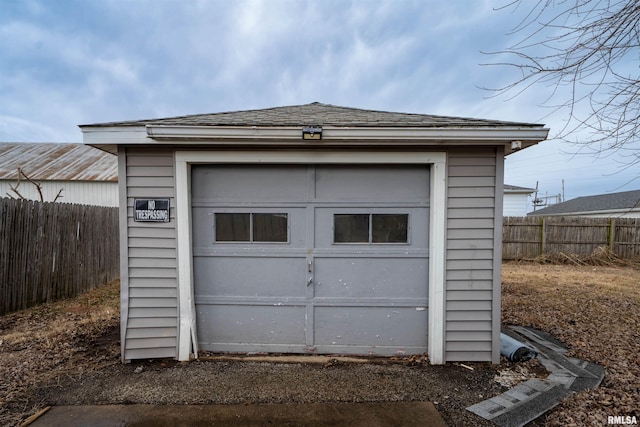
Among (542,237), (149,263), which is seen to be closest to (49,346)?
(149,263)

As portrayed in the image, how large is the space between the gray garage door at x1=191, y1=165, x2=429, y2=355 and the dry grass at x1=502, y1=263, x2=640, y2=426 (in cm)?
136

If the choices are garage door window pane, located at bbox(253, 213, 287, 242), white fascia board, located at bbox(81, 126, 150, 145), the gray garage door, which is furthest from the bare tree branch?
white fascia board, located at bbox(81, 126, 150, 145)

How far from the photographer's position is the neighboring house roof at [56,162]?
979cm

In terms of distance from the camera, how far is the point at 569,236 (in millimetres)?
9672

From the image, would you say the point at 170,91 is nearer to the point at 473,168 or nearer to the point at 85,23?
the point at 85,23

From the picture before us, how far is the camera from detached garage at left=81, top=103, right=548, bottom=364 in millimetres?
2885

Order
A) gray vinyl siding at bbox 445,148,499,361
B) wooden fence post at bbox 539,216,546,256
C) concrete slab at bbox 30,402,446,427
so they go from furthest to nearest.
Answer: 1. wooden fence post at bbox 539,216,546,256
2. gray vinyl siding at bbox 445,148,499,361
3. concrete slab at bbox 30,402,446,427

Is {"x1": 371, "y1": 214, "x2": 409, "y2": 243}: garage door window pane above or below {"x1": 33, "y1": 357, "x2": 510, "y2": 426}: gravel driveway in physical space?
above

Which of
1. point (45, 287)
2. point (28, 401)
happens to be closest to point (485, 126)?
point (28, 401)

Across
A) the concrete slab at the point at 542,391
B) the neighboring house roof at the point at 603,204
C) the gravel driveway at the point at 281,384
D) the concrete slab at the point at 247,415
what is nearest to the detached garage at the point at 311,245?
the gravel driveway at the point at 281,384

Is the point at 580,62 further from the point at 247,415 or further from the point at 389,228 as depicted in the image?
the point at 247,415

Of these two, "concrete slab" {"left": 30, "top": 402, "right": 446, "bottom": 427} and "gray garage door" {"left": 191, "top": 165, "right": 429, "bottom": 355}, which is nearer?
"concrete slab" {"left": 30, "top": 402, "right": 446, "bottom": 427}

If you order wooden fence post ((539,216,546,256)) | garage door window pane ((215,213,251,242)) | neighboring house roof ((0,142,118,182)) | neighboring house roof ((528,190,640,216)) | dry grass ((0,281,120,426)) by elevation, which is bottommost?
dry grass ((0,281,120,426))

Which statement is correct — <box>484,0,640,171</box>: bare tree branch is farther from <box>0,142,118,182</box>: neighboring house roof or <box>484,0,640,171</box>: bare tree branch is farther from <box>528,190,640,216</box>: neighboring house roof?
<box>528,190,640,216</box>: neighboring house roof
